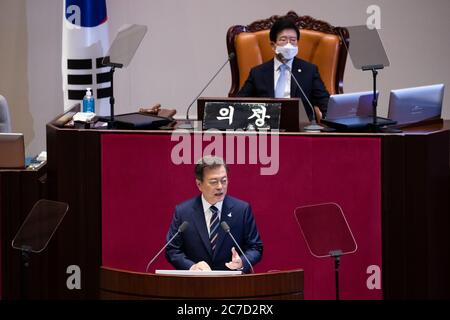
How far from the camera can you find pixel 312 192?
5484mm

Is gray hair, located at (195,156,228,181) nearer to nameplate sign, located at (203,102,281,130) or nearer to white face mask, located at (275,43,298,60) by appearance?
nameplate sign, located at (203,102,281,130)

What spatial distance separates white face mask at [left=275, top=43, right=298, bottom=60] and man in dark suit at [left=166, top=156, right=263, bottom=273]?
1722 mm

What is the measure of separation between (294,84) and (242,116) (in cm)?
140

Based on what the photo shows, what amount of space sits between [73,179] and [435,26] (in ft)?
13.2

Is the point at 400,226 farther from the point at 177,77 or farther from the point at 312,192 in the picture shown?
the point at 177,77

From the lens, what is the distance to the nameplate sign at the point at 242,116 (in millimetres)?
5609

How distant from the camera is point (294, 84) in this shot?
275 inches

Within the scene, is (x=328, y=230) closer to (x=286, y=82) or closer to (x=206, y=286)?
(x=206, y=286)

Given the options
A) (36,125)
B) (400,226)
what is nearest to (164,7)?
(36,125)

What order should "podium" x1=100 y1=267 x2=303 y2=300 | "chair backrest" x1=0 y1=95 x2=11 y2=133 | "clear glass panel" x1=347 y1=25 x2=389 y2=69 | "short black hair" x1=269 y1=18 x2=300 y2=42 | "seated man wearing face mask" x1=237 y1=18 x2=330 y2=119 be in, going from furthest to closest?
1. "seated man wearing face mask" x1=237 y1=18 x2=330 y2=119
2. "short black hair" x1=269 y1=18 x2=300 y2=42
3. "chair backrest" x1=0 y1=95 x2=11 y2=133
4. "clear glass panel" x1=347 y1=25 x2=389 y2=69
5. "podium" x1=100 y1=267 x2=303 y2=300

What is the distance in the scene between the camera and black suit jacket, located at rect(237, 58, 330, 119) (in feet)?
22.9

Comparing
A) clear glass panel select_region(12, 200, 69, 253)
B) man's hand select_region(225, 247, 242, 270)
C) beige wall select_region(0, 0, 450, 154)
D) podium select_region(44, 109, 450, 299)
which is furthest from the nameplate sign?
beige wall select_region(0, 0, 450, 154)

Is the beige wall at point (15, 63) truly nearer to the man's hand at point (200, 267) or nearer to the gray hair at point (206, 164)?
the gray hair at point (206, 164)

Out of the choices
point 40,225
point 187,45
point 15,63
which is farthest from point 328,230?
point 15,63
